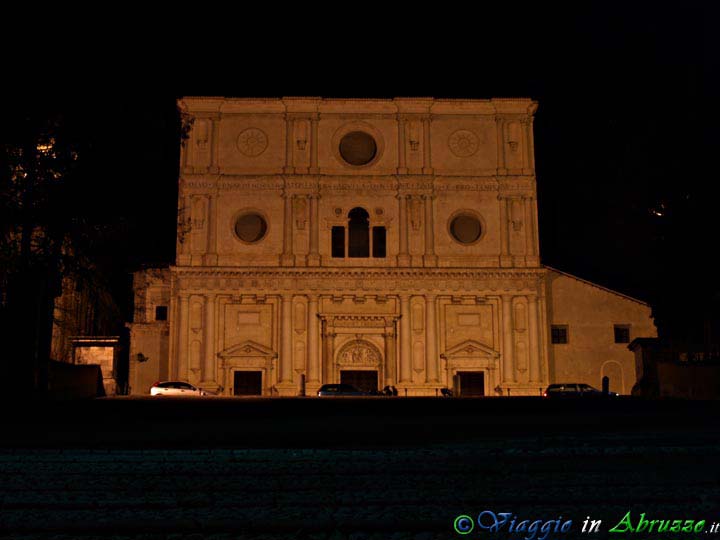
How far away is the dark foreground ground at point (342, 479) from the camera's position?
5863 millimetres

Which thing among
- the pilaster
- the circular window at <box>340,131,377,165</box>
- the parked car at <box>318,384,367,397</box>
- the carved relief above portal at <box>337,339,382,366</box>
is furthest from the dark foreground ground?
the circular window at <box>340,131,377,165</box>

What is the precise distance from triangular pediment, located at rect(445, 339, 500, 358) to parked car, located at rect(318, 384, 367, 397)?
5.33 metres

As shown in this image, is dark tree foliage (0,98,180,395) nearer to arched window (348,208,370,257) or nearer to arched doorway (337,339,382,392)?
arched doorway (337,339,382,392)

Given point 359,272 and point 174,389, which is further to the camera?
point 359,272

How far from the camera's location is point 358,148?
150ft

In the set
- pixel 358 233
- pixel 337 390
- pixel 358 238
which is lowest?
pixel 337 390

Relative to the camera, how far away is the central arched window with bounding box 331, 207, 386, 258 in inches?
1753

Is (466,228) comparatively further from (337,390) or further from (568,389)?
(337,390)

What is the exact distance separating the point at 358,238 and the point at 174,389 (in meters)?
11.8

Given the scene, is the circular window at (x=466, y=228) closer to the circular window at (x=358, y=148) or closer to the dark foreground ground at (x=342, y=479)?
the circular window at (x=358, y=148)

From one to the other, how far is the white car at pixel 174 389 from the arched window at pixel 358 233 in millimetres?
10176

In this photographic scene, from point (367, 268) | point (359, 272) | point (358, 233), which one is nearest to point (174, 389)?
point (359, 272)

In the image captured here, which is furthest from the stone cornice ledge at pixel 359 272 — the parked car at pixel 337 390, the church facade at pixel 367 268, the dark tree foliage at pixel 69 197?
the dark tree foliage at pixel 69 197

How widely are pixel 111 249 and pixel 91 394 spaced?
14743mm
